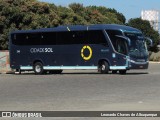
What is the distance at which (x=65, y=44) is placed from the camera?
36.3m

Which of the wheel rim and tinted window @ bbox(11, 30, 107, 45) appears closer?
tinted window @ bbox(11, 30, 107, 45)

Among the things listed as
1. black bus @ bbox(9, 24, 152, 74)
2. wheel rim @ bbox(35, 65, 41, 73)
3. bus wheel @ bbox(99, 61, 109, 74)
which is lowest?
wheel rim @ bbox(35, 65, 41, 73)

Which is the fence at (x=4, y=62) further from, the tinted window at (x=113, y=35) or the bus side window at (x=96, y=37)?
the tinted window at (x=113, y=35)

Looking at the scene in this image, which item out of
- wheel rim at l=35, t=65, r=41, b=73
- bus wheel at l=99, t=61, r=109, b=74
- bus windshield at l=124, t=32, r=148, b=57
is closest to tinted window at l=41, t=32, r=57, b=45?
wheel rim at l=35, t=65, r=41, b=73

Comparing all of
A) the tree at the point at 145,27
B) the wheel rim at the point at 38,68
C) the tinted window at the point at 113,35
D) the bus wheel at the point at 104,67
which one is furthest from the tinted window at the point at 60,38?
the tree at the point at 145,27

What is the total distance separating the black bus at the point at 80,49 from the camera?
34.0m

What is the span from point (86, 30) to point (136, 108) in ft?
70.9

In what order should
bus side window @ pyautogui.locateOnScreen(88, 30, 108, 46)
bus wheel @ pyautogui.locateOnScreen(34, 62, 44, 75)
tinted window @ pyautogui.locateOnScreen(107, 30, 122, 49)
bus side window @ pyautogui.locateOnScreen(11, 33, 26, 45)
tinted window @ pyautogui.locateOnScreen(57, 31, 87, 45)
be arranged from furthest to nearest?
1. bus side window @ pyautogui.locateOnScreen(11, 33, 26, 45)
2. bus wheel @ pyautogui.locateOnScreen(34, 62, 44, 75)
3. tinted window @ pyautogui.locateOnScreen(57, 31, 87, 45)
4. bus side window @ pyautogui.locateOnScreen(88, 30, 108, 46)
5. tinted window @ pyautogui.locateOnScreen(107, 30, 122, 49)

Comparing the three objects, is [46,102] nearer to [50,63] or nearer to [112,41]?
[112,41]

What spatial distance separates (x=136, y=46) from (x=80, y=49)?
3.98 m

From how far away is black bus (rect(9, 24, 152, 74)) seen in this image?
34000 mm

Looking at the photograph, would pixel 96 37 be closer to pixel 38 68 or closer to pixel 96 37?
pixel 96 37

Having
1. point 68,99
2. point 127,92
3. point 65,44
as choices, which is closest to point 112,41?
point 65,44

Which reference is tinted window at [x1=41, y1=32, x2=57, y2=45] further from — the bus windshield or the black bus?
the bus windshield
